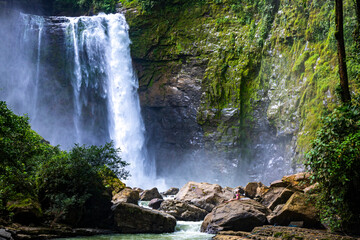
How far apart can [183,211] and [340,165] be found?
8473 millimetres

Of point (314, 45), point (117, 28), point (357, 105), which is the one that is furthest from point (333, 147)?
point (117, 28)

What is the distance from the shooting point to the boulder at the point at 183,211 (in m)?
14.2

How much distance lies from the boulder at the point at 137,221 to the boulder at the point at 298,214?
4113mm

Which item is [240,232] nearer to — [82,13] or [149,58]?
[149,58]

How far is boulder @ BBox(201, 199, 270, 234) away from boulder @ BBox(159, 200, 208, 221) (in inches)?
93.8

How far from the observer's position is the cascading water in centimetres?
2944

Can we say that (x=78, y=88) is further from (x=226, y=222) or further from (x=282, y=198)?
(x=282, y=198)

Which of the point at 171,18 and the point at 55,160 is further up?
the point at 171,18

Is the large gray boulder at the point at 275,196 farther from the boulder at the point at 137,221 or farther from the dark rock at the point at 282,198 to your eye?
the boulder at the point at 137,221

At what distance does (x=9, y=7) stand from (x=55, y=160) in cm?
2563

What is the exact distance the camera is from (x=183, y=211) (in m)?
14.6

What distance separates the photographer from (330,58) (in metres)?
18.4

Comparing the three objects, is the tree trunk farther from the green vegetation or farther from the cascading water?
the cascading water

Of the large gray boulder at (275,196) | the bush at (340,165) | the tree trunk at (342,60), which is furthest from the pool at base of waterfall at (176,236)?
the tree trunk at (342,60)
